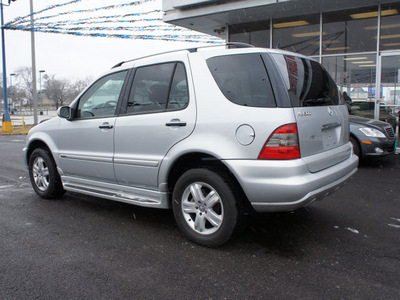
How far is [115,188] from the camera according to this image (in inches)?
159

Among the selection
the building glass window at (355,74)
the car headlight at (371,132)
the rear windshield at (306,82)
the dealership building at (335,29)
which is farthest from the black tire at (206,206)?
the building glass window at (355,74)

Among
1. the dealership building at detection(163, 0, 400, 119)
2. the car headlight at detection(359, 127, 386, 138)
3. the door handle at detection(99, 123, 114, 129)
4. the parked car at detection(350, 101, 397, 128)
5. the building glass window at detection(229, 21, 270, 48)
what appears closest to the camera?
the door handle at detection(99, 123, 114, 129)

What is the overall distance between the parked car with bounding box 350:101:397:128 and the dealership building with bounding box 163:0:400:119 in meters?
0.17

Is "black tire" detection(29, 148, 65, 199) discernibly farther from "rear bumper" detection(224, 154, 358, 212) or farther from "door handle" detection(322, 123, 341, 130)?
"door handle" detection(322, 123, 341, 130)

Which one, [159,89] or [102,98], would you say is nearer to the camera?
[159,89]

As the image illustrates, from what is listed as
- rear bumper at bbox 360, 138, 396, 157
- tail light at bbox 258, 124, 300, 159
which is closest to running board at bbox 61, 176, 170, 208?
tail light at bbox 258, 124, 300, 159

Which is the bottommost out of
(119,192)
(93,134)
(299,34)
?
(119,192)

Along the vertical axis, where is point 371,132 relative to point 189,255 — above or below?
above

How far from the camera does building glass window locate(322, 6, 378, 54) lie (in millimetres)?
9992

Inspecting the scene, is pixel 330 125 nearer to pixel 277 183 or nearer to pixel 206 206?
pixel 277 183

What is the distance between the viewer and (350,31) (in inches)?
406

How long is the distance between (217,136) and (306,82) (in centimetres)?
102

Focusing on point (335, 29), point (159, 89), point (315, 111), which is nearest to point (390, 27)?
point (335, 29)

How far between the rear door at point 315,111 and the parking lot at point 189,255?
2.74 ft
